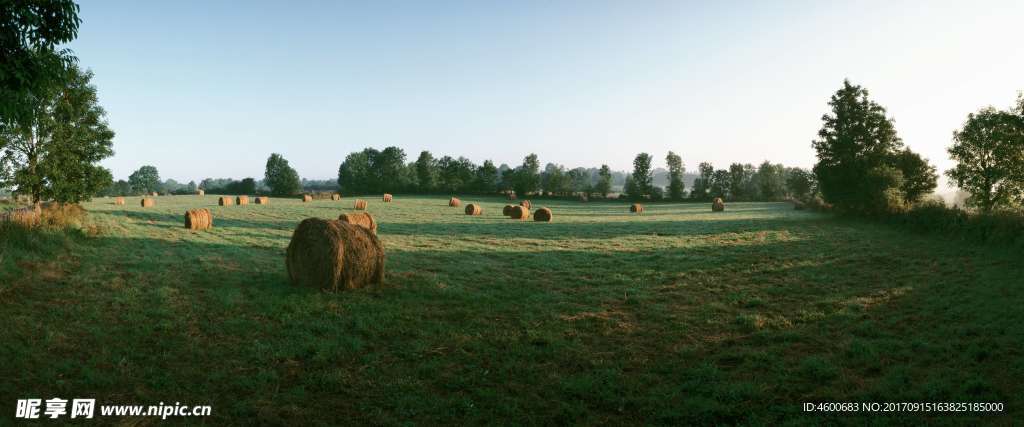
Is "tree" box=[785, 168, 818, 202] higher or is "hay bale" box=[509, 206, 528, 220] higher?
"tree" box=[785, 168, 818, 202]

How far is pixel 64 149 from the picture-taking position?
24000 mm

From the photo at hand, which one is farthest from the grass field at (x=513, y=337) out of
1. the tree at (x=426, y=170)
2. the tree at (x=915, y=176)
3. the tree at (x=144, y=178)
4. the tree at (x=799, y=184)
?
the tree at (x=144, y=178)

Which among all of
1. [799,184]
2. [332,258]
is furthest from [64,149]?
[799,184]

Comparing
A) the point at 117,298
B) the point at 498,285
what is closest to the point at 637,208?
the point at 498,285

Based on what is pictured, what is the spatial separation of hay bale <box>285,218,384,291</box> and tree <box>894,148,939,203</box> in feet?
151

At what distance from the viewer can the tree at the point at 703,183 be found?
331 ft

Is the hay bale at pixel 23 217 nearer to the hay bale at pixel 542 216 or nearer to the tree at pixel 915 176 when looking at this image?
the hay bale at pixel 542 216

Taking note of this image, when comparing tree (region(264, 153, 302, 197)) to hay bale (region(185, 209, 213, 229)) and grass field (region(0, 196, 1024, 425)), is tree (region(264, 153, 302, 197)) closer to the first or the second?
hay bale (region(185, 209, 213, 229))

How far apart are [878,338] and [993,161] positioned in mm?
42138

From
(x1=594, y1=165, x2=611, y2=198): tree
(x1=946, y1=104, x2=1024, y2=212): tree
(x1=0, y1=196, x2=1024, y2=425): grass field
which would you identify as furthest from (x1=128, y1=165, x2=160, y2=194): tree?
(x1=946, y1=104, x2=1024, y2=212): tree

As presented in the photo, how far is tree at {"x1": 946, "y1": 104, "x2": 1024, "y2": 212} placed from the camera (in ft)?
111

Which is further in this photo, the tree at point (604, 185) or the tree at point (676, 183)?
the tree at point (604, 185)

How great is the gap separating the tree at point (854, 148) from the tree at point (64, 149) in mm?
52399

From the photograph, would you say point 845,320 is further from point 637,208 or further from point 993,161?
point 637,208
